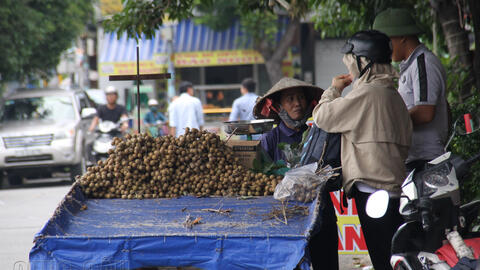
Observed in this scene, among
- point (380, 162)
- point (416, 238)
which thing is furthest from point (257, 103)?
point (416, 238)

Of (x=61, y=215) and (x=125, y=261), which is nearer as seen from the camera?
(x=125, y=261)

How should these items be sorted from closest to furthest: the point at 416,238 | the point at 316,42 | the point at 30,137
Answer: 1. the point at 416,238
2. the point at 30,137
3. the point at 316,42

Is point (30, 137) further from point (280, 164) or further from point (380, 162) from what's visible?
point (380, 162)

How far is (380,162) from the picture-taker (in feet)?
12.2

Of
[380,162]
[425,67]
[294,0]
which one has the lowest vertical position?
[380,162]

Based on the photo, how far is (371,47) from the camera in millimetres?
3787

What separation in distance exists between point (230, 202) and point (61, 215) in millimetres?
1040

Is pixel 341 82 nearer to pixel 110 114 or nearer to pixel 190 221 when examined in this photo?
pixel 190 221

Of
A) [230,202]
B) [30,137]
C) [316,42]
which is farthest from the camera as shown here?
[316,42]

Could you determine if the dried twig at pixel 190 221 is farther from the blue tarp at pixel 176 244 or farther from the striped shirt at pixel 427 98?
the striped shirt at pixel 427 98

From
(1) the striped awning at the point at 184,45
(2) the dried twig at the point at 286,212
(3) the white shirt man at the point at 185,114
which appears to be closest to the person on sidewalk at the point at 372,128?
(2) the dried twig at the point at 286,212

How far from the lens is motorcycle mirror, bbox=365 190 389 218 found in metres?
3.15

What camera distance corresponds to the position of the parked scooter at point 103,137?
13758 mm

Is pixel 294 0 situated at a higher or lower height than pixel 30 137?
higher
